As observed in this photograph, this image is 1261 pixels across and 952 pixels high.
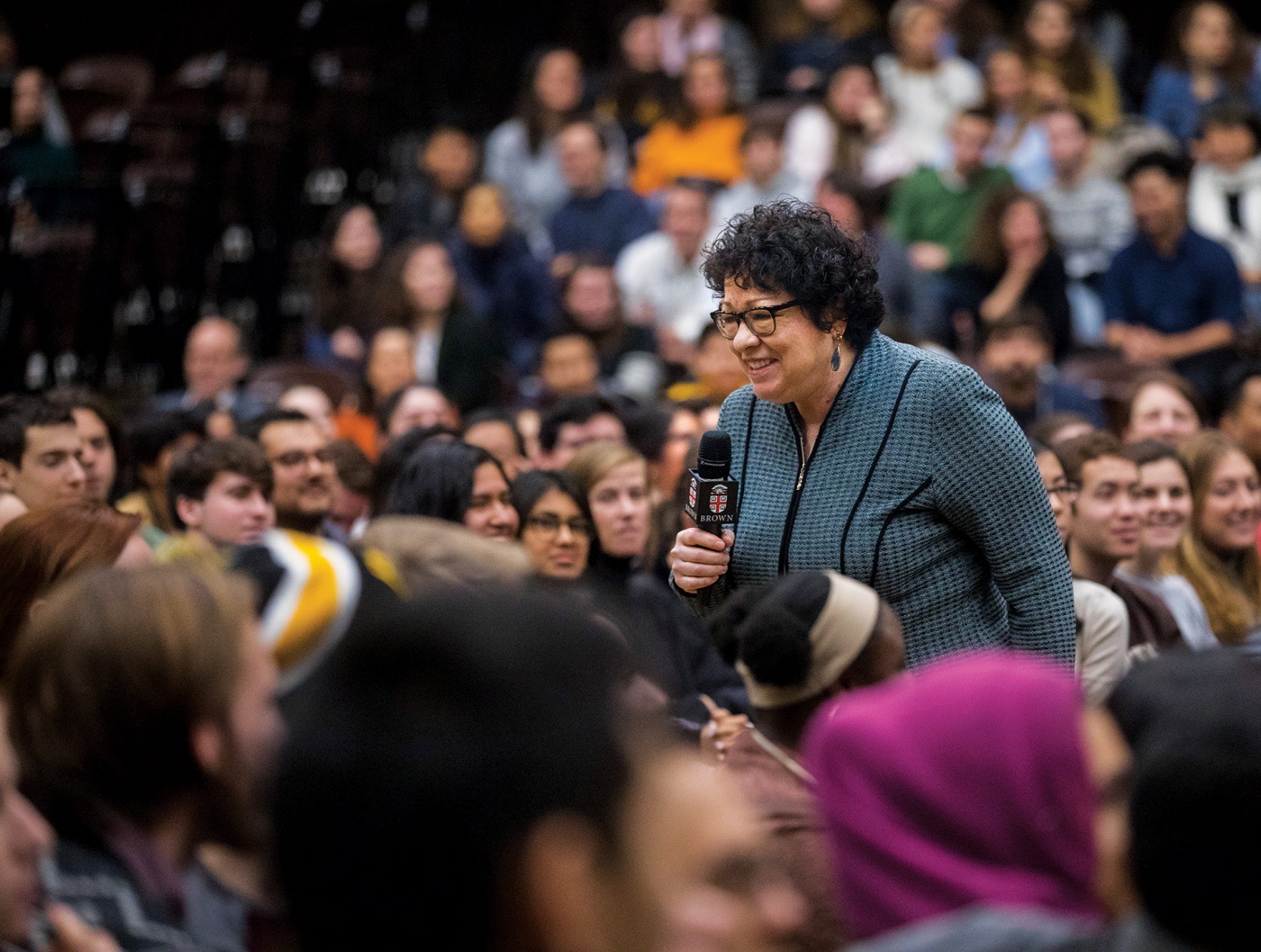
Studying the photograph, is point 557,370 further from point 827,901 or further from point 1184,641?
point 827,901

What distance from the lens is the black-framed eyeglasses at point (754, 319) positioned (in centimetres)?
261

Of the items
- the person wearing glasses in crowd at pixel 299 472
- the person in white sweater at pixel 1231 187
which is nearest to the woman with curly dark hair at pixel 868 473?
the person wearing glasses in crowd at pixel 299 472

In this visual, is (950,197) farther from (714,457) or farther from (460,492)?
(714,457)

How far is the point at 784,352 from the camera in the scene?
8.54 ft

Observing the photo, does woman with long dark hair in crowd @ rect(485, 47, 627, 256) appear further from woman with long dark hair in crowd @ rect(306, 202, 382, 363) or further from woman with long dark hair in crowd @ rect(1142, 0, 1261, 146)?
woman with long dark hair in crowd @ rect(1142, 0, 1261, 146)

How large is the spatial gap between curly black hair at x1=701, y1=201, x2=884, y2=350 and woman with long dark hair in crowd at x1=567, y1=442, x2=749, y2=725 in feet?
3.41

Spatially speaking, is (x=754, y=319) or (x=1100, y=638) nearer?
(x=754, y=319)

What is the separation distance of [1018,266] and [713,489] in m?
4.61

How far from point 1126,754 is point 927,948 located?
0.26m

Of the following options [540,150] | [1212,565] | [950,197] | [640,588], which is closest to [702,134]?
[540,150]

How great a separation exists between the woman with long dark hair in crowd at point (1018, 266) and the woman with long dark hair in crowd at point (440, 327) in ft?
6.95

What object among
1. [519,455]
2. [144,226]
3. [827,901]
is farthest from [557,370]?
[827,901]

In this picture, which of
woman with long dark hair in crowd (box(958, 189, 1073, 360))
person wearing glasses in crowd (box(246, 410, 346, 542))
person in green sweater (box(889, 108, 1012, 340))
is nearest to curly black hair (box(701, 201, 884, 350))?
person wearing glasses in crowd (box(246, 410, 346, 542))

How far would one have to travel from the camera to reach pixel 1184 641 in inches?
154
